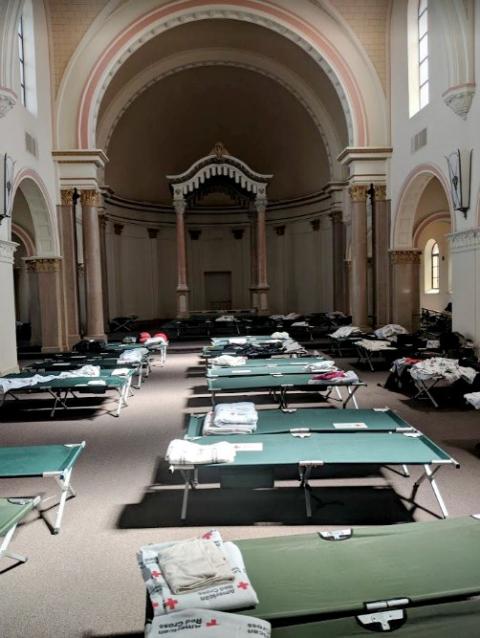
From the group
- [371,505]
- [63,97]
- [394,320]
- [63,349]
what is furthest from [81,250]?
[371,505]

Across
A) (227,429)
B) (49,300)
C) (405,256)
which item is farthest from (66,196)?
(227,429)

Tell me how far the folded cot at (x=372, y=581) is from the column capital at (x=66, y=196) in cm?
1331

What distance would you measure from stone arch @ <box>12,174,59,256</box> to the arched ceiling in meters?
5.32

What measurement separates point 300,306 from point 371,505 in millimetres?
18381

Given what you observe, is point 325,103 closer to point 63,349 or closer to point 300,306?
point 300,306

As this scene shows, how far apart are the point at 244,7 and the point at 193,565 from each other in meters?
→ 15.4

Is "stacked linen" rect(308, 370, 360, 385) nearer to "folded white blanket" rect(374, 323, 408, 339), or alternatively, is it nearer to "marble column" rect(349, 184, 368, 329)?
"folded white blanket" rect(374, 323, 408, 339)

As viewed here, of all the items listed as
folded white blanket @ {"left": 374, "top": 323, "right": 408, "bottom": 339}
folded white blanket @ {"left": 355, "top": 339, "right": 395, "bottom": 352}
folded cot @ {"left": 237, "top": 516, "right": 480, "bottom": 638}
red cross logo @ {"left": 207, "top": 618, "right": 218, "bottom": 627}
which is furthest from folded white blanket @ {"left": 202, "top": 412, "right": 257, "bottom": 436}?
folded white blanket @ {"left": 374, "top": 323, "right": 408, "bottom": 339}

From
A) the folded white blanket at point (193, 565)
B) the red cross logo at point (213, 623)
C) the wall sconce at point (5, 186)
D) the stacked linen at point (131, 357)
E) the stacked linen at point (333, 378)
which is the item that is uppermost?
the wall sconce at point (5, 186)

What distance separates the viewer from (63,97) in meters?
14.7

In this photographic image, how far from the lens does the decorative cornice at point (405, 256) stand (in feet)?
49.9

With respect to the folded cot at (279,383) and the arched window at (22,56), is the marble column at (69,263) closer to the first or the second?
the arched window at (22,56)

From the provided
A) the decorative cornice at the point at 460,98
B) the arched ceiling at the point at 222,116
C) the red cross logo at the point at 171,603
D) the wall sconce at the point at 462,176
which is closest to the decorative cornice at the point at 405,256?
the wall sconce at the point at 462,176

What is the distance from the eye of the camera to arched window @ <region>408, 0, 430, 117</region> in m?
13.7
